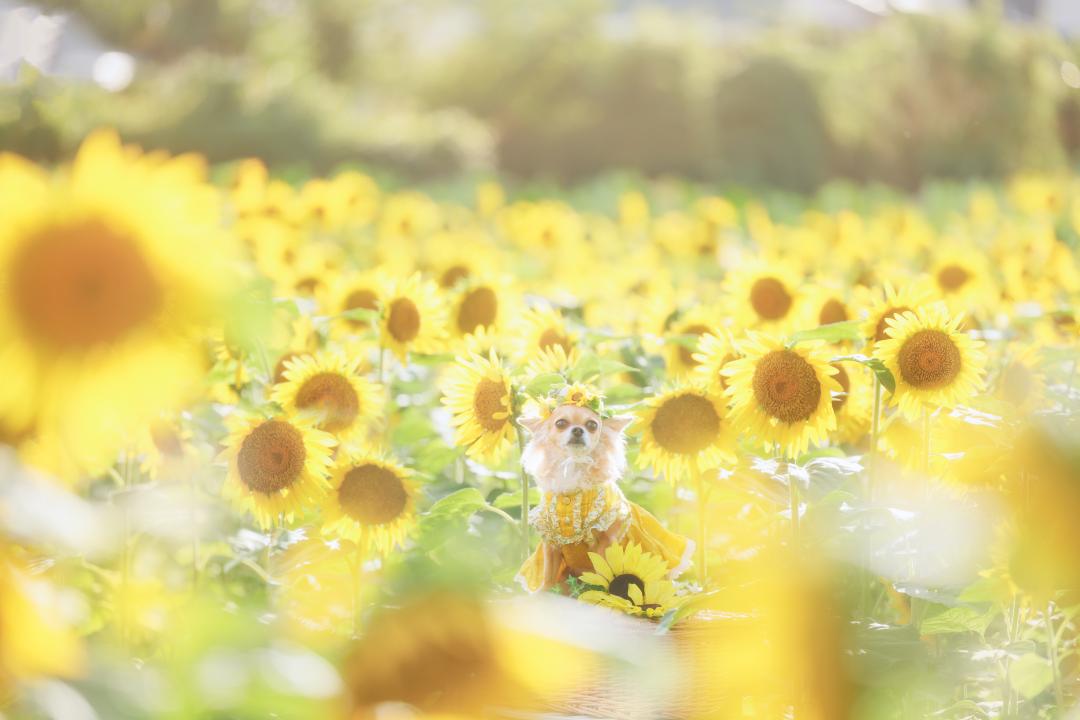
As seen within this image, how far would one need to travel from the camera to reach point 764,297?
2.55 meters

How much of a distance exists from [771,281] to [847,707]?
203cm

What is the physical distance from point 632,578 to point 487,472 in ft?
1.52

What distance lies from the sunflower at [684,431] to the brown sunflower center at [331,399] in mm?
489

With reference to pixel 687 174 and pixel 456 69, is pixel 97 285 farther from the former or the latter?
pixel 456 69

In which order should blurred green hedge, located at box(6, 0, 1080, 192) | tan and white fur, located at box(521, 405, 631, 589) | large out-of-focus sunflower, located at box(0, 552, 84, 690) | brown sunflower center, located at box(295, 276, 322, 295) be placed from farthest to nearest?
blurred green hedge, located at box(6, 0, 1080, 192)
brown sunflower center, located at box(295, 276, 322, 295)
tan and white fur, located at box(521, 405, 631, 589)
large out-of-focus sunflower, located at box(0, 552, 84, 690)

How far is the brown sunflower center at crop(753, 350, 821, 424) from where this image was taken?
5.73 ft

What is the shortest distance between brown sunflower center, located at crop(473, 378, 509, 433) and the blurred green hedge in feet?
26.1

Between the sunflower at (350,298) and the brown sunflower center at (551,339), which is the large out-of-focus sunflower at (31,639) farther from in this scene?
the sunflower at (350,298)

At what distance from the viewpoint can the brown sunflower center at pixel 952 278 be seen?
317 cm

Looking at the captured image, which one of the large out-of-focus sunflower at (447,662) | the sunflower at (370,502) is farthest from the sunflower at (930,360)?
the large out-of-focus sunflower at (447,662)

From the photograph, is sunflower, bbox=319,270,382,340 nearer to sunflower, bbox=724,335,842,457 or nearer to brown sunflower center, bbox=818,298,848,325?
brown sunflower center, bbox=818,298,848,325

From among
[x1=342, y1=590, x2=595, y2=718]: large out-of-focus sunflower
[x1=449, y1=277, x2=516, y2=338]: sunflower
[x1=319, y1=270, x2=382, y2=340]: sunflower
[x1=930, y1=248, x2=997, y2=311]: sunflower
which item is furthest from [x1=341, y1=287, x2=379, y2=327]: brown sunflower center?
[x1=342, y1=590, x2=595, y2=718]: large out-of-focus sunflower

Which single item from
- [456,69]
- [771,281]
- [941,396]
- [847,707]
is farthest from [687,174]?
[847,707]

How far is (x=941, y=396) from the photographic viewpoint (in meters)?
1.81
